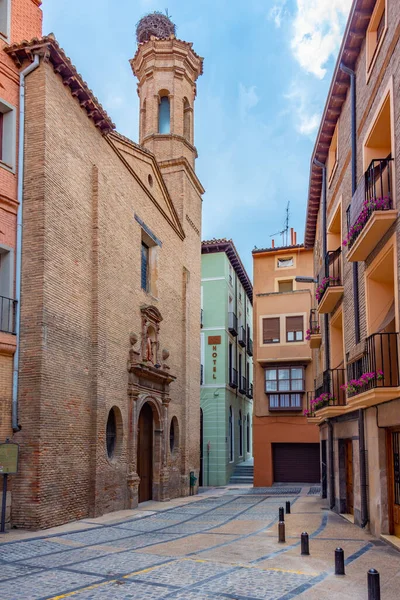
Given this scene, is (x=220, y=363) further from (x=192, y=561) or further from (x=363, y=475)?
(x=192, y=561)

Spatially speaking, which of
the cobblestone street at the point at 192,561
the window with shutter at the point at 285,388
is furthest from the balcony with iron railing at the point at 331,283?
the window with shutter at the point at 285,388

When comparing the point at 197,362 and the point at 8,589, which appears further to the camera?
the point at 197,362

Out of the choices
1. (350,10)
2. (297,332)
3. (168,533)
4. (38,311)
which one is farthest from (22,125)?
(297,332)

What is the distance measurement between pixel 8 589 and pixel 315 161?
49.7 feet

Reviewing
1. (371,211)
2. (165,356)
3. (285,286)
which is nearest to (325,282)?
(371,211)

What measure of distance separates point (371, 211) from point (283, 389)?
19.7 meters

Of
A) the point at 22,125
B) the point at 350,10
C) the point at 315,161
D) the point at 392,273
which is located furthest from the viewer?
the point at 315,161

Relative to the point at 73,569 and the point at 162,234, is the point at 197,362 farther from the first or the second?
the point at 73,569

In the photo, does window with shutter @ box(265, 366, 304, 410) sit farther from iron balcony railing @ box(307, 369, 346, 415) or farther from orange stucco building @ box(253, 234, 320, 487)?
iron balcony railing @ box(307, 369, 346, 415)

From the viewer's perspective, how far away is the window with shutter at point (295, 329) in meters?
30.0

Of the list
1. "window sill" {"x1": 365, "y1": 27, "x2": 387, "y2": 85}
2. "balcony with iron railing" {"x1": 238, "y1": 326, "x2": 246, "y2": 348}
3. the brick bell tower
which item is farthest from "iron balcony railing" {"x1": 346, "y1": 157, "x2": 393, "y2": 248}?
"balcony with iron railing" {"x1": 238, "y1": 326, "x2": 246, "y2": 348}

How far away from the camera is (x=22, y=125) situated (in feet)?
46.1

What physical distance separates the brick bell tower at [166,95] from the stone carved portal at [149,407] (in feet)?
27.5

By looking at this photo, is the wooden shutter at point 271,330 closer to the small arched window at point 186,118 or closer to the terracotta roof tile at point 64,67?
the small arched window at point 186,118
